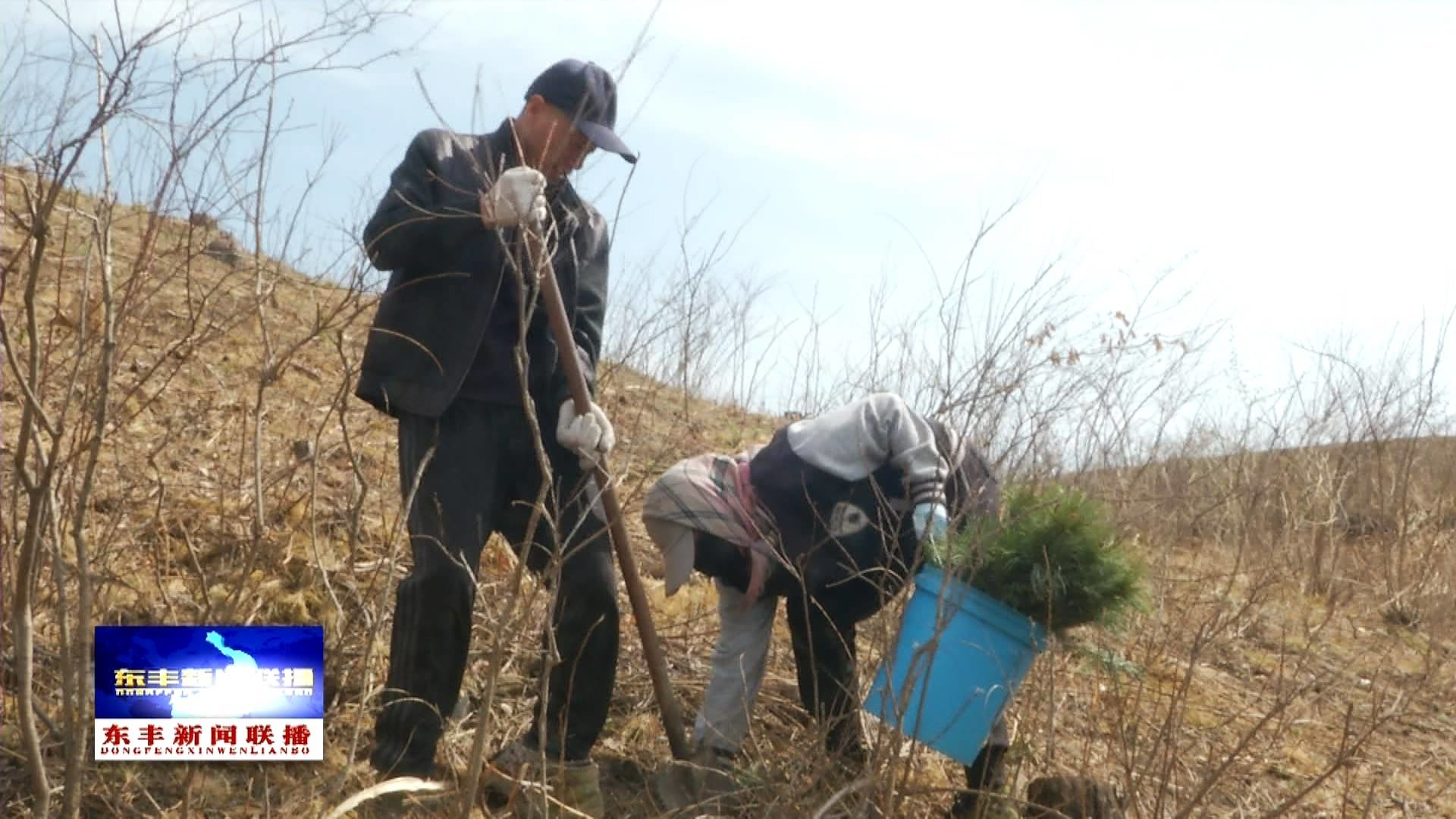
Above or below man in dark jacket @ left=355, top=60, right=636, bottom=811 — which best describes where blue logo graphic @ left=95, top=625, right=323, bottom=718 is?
below

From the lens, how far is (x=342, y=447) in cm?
593

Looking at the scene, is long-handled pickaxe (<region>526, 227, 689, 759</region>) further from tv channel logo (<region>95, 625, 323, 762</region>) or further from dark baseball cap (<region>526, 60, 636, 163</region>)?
tv channel logo (<region>95, 625, 323, 762</region>)

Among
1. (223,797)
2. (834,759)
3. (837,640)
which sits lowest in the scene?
(223,797)

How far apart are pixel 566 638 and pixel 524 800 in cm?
52

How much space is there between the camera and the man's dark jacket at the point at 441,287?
3246 mm

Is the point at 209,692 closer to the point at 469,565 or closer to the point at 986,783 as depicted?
the point at 469,565

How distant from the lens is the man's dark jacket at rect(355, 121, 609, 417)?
3.25 m

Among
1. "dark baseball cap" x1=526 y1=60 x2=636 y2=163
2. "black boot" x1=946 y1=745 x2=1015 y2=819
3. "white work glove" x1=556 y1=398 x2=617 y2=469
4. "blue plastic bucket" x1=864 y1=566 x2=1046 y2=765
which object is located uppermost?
"dark baseball cap" x1=526 y1=60 x2=636 y2=163

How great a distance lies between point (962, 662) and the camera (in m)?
3.39

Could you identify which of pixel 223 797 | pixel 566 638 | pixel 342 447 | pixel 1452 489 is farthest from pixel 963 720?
pixel 1452 489

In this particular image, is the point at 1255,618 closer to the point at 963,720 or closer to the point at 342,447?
the point at 963,720

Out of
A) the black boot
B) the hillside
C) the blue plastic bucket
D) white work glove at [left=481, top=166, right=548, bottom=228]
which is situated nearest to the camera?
white work glove at [left=481, top=166, right=548, bottom=228]

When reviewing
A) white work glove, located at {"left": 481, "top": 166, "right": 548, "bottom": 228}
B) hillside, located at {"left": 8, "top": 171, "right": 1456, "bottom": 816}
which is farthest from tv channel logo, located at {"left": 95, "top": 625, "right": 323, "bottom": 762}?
white work glove, located at {"left": 481, "top": 166, "right": 548, "bottom": 228}

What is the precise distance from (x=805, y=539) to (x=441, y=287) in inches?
49.7
